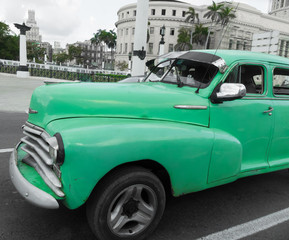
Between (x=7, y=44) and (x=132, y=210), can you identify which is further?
(x=7, y=44)

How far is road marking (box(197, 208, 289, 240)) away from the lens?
2545 mm

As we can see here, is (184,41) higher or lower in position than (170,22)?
lower

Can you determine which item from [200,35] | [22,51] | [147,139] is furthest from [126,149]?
[200,35]

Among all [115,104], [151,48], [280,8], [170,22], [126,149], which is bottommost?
[126,149]

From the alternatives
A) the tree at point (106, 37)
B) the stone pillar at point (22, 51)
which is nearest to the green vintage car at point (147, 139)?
the stone pillar at point (22, 51)

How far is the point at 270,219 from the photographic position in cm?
293

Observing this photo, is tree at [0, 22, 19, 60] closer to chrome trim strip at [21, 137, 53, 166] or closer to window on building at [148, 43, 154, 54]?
window on building at [148, 43, 154, 54]

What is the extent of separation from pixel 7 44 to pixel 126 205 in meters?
66.2

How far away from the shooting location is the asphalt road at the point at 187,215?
2477 mm

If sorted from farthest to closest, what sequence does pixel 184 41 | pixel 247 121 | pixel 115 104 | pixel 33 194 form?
pixel 184 41
pixel 247 121
pixel 115 104
pixel 33 194

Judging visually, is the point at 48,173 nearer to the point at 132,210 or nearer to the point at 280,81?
the point at 132,210

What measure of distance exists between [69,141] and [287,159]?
297 centimetres

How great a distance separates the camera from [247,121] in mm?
2910

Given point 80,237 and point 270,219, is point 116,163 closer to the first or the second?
point 80,237
